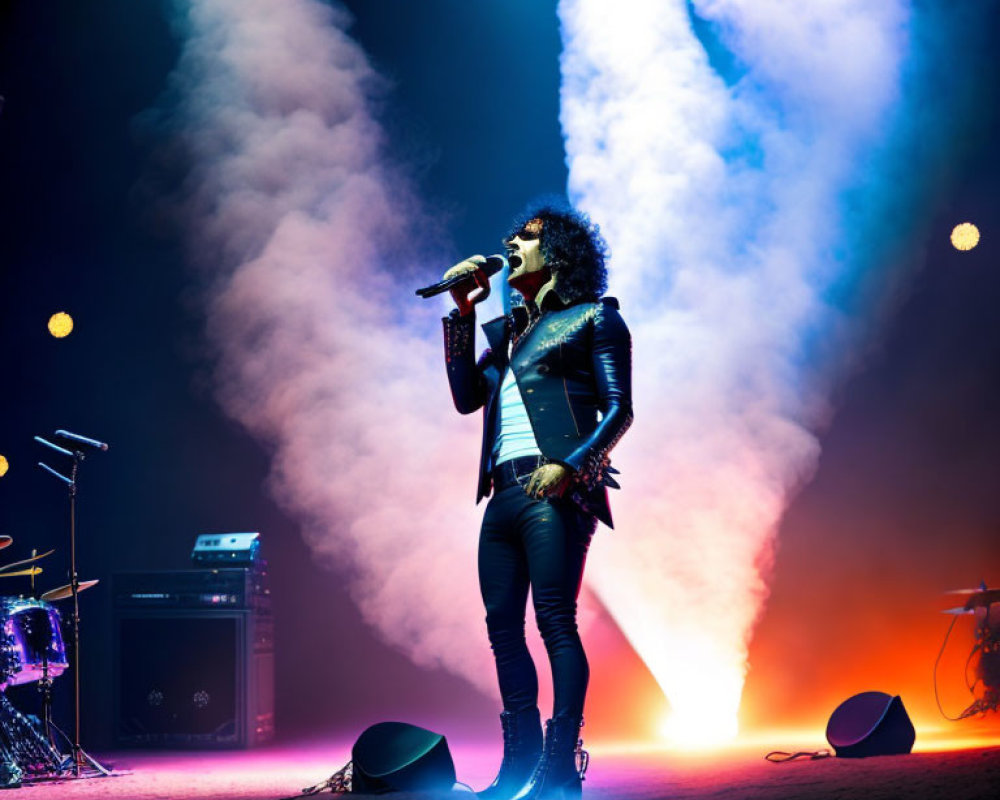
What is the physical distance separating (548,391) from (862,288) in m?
3.49

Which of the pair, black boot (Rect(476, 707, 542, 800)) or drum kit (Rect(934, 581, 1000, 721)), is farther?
drum kit (Rect(934, 581, 1000, 721))

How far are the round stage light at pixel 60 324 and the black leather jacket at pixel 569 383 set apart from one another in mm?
3965

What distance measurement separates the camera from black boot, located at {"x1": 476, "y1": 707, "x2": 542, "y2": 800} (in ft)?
8.66

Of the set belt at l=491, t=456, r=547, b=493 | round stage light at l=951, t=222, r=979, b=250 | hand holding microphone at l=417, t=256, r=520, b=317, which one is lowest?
belt at l=491, t=456, r=547, b=493

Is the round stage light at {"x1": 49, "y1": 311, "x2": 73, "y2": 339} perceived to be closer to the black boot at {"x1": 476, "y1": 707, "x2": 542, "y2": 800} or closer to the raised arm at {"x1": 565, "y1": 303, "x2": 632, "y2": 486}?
the raised arm at {"x1": 565, "y1": 303, "x2": 632, "y2": 486}

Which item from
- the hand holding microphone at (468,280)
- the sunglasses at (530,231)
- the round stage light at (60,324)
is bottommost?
the hand holding microphone at (468,280)

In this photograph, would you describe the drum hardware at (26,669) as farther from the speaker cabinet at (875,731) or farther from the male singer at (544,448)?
the speaker cabinet at (875,731)

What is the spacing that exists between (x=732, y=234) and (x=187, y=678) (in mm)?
3385

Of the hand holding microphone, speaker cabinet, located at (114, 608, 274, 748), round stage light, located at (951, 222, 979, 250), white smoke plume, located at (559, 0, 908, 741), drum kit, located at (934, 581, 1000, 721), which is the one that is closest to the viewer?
the hand holding microphone

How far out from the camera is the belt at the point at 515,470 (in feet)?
9.04

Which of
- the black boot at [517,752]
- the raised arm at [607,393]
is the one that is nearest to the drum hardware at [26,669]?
the black boot at [517,752]

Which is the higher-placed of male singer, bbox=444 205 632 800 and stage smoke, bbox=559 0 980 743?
stage smoke, bbox=559 0 980 743

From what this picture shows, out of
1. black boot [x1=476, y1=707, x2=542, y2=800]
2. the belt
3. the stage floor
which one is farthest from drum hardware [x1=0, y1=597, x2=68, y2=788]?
the belt

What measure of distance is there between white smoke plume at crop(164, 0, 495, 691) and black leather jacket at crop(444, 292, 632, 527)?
10.4ft
